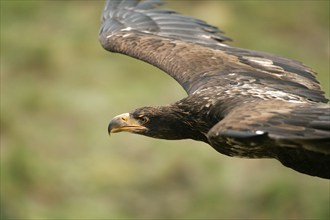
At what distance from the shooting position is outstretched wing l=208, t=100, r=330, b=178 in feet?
34.9

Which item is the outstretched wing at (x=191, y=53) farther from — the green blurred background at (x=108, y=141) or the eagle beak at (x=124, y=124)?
the green blurred background at (x=108, y=141)

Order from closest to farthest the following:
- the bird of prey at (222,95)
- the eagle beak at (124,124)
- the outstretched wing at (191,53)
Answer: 1. the bird of prey at (222,95)
2. the eagle beak at (124,124)
3. the outstretched wing at (191,53)

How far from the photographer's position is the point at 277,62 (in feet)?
43.1

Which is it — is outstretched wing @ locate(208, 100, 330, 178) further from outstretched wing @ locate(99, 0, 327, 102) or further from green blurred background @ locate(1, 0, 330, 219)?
green blurred background @ locate(1, 0, 330, 219)

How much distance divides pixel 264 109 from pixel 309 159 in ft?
1.69

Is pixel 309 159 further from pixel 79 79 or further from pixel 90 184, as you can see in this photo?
pixel 79 79

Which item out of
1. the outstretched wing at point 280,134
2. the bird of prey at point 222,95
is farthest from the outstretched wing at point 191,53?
the outstretched wing at point 280,134

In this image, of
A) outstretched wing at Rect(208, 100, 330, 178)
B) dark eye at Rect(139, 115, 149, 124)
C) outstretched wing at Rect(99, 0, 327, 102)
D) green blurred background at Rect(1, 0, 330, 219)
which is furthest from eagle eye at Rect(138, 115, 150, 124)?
green blurred background at Rect(1, 0, 330, 219)

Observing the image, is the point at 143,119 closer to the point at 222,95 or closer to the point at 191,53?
the point at 222,95

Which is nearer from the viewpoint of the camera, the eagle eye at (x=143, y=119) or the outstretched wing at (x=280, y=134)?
the outstretched wing at (x=280, y=134)

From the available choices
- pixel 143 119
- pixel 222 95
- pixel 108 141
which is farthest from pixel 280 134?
pixel 108 141

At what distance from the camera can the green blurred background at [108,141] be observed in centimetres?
1766

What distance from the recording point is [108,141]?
18984 mm

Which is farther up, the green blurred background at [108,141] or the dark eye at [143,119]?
the green blurred background at [108,141]
